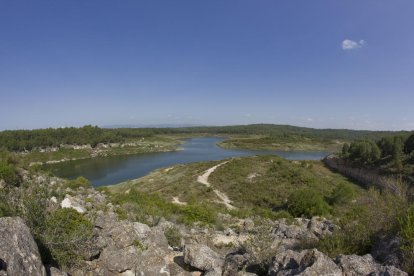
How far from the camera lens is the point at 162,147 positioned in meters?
119

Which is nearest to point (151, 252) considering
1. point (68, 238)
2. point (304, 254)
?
point (68, 238)

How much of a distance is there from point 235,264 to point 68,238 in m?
4.76

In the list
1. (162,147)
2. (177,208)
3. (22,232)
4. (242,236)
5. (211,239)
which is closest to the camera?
(22,232)

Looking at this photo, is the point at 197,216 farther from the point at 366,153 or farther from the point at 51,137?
the point at 51,137

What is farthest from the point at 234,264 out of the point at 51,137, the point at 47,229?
the point at 51,137

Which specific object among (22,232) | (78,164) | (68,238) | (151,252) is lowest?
(78,164)

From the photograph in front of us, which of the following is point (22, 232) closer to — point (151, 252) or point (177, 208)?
point (151, 252)

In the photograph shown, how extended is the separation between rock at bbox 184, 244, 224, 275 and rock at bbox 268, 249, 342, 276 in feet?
5.85

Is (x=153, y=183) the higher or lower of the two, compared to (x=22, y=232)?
lower

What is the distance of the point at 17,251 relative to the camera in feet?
20.1

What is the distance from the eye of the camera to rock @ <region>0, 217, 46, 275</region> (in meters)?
5.81

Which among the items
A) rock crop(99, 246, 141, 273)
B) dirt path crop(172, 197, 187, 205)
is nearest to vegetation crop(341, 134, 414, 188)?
dirt path crop(172, 197, 187, 205)

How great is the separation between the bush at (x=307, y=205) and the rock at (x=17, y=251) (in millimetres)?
23224

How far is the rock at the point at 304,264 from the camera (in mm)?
6160
